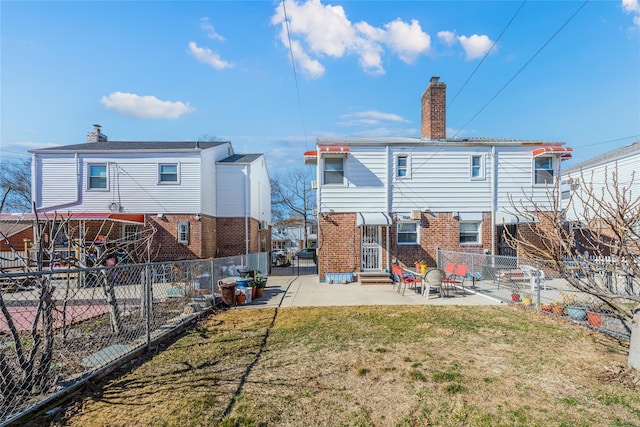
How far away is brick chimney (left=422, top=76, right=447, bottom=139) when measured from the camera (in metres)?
15.3

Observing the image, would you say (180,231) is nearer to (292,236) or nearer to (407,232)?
(407,232)

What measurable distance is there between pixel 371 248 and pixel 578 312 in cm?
794

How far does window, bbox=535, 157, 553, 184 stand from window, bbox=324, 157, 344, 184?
359 inches

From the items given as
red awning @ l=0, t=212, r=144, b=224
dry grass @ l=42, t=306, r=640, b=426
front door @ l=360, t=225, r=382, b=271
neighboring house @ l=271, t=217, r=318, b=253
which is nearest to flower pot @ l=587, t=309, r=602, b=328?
dry grass @ l=42, t=306, r=640, b=426

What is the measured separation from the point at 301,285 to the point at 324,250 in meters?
1.81

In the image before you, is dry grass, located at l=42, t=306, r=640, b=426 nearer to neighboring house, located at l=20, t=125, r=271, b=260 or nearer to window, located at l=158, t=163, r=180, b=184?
neighboring house, located at l=20, t=125, r=271, b=260

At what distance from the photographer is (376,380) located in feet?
14.8

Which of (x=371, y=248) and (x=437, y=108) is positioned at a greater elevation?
(x=437, y=108)

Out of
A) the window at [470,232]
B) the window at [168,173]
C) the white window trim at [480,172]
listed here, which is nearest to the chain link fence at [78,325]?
the window at [168,173]

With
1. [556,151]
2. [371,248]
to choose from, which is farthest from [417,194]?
[556,151]

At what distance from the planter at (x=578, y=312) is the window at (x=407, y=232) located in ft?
23.6

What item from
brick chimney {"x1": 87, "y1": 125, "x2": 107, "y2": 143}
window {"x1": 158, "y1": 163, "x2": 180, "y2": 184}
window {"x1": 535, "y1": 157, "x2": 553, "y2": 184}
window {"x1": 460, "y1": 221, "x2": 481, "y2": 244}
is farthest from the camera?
brick chimney {"x1": 87, "y1": 125, "x2": 107, "y2": 143}

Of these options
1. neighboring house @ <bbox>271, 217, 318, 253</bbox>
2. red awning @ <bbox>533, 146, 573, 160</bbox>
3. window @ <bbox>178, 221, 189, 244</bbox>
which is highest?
red awning @ <bbox>533, 146, 573, 160</bbox>

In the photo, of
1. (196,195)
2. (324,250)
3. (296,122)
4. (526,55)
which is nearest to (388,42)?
(526,55)
